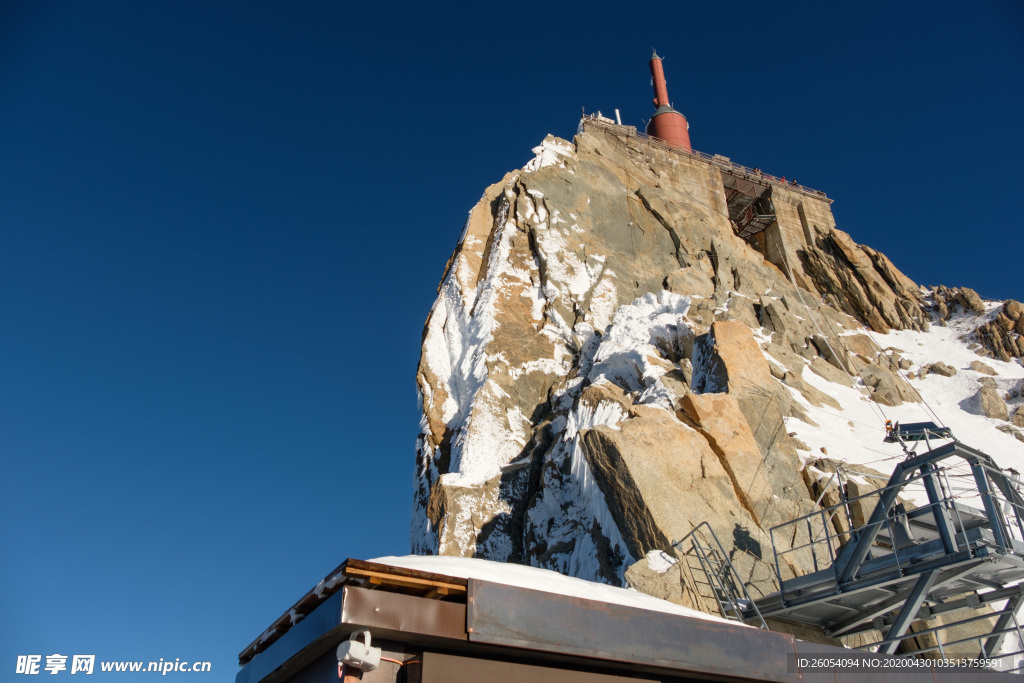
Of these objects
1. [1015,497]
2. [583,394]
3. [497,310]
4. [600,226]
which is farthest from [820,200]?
[1015,497]

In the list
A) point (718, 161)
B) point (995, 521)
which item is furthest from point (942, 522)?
point (718, 161)

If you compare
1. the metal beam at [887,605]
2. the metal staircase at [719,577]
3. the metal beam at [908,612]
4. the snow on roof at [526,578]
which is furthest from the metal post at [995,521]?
the snow on roof at [526,578]

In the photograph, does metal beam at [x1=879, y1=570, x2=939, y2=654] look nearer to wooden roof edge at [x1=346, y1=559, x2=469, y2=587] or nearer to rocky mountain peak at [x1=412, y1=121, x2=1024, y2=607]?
rocky mountain peak at [x1=412, y1=121, x2=1024, y2=607]

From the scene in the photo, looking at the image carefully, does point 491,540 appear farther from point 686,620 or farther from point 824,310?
point 824,310

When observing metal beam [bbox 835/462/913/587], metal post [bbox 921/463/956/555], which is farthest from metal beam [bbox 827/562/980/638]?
metal beam [bbox 835/462/913/587]

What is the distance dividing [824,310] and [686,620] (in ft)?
105

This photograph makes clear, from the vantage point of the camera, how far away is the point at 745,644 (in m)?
9.14

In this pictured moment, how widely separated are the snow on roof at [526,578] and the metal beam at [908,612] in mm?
4085

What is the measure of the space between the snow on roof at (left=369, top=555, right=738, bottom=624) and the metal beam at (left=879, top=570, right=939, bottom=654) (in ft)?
13.4

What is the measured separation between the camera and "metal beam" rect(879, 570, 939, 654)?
1190 centimetres

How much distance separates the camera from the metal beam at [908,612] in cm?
1190

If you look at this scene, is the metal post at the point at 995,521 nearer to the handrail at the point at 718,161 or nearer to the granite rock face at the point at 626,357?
the granite rock face at the point at 626,357

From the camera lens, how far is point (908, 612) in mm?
12031

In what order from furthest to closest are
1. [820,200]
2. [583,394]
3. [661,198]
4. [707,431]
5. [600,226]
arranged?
[820,200], [661,198], [600,226], [583,394], [707,431]
